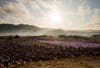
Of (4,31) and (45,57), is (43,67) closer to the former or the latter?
(45,57)

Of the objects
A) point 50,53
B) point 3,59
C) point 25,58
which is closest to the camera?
point 3,59

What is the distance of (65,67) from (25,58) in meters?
3.98

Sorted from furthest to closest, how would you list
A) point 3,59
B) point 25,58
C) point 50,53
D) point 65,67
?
point 50,53
point 25,58
point 3,59
point 65,67

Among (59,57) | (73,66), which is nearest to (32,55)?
(59,57)

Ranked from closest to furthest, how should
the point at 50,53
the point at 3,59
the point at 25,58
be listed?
1. the point at 3,59
2. the point at 25,58
3. the point at 50,53

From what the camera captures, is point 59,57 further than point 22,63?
Yes

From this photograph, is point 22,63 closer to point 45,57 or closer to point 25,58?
point 25,58

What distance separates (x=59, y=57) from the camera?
1681 centimetres

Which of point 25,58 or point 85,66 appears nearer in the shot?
point 85,66

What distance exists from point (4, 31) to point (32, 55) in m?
183

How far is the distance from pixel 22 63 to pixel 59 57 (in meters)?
3.92

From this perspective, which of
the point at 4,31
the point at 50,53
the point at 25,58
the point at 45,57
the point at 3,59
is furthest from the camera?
the point at 4,31

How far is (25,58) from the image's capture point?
1524 centimetres

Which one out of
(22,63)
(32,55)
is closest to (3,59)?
(22,63)
